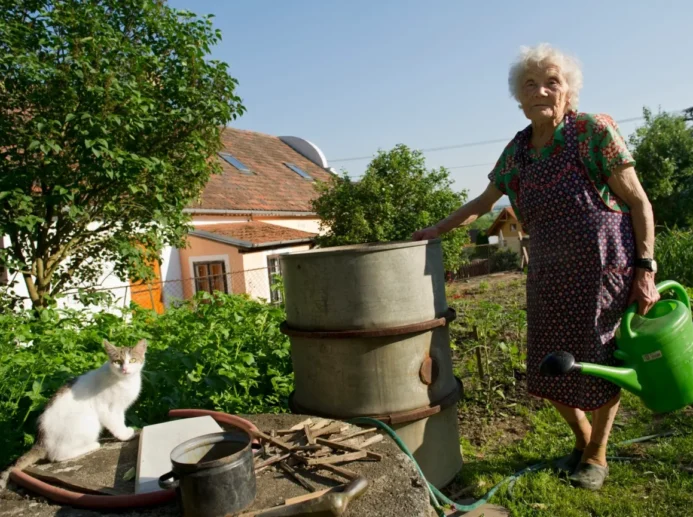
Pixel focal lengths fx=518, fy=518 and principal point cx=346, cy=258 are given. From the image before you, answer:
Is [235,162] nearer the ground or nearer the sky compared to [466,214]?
nearer the sky

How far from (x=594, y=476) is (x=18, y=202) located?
490 cm

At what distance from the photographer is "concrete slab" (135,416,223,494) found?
63.3 inches

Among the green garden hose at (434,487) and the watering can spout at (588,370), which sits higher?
the watering can spout at (588,370)

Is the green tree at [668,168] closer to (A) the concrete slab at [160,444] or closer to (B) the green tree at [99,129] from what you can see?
(B) the green tree at [99,129]

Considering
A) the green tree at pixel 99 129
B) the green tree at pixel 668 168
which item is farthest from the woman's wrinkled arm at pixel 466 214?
the green tree at pixel 668 168

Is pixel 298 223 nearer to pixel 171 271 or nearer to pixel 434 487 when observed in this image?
pixel 171 271

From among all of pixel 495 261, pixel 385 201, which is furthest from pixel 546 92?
pixel 495 261

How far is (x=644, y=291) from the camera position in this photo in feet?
7.54

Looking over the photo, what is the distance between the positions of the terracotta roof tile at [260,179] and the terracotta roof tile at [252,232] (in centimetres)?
50

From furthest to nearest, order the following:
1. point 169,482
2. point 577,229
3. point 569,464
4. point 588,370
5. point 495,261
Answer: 1. point 495,261
2. point 569,464
3. point 577,229
4. point 588,370
5. point 169,482

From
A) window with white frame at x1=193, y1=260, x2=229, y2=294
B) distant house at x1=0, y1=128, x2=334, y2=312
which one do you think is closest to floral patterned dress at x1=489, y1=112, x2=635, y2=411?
distant house at x1=0, y1=128, x2=334, y2=312

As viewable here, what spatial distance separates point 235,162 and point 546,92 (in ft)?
46.5

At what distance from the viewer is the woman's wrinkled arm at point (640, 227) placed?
7.40 ft

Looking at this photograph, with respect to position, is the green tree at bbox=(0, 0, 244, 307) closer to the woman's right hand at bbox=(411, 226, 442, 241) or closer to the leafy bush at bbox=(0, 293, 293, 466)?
the leafy bush at bbox=(0, 293, 293, 466)
